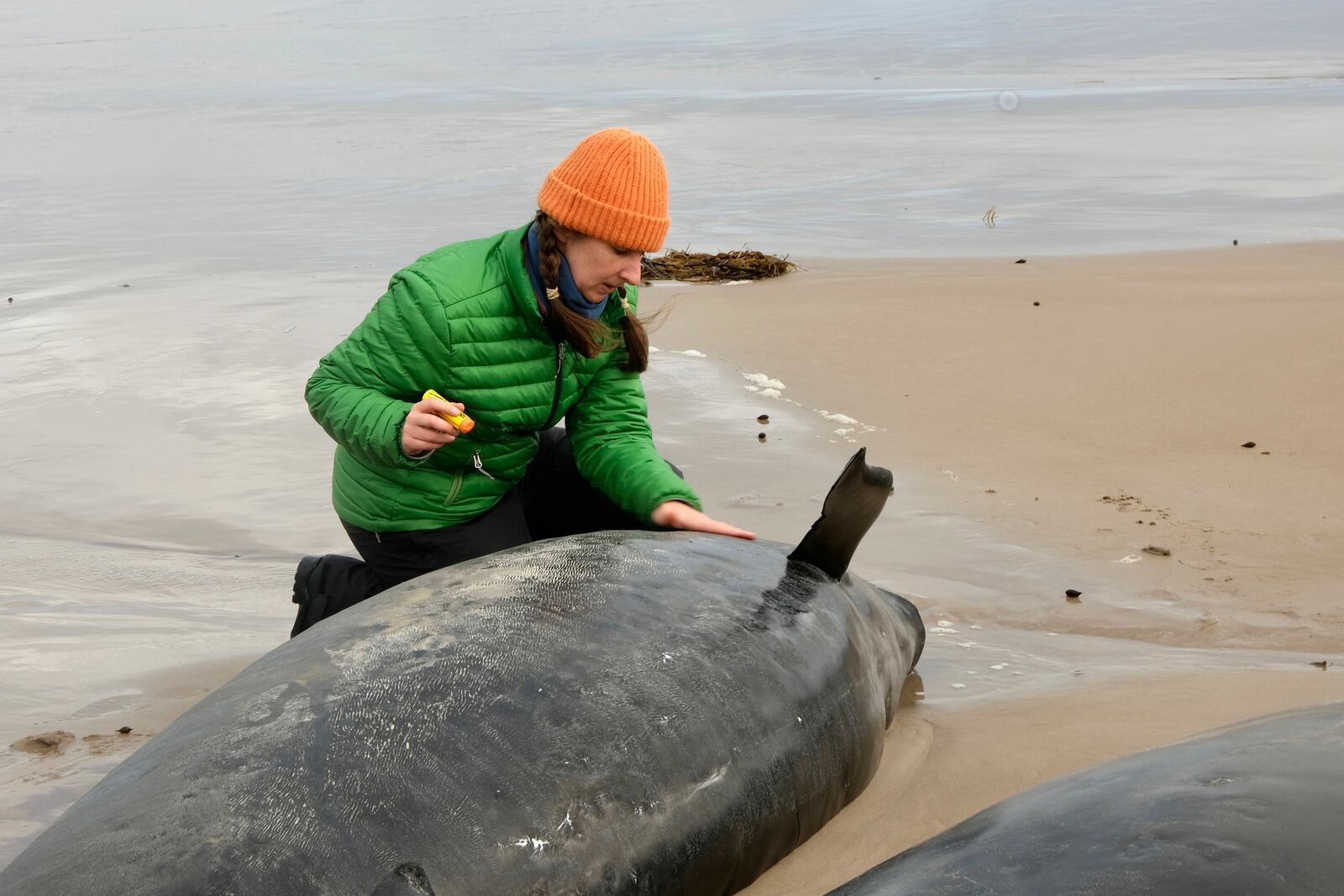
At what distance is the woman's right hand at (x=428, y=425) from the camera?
3812 mm

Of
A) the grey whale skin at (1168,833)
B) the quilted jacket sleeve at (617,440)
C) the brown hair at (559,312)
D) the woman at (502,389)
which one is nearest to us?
the grey whale skin at (1168,833)

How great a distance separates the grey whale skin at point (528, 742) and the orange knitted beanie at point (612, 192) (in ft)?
2.74

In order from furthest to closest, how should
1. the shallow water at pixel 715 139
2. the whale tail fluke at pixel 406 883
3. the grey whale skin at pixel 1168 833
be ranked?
the shallow water at pixel 715 139 < the whale tail fluke at pixel 406 883 < the grey whale skin at pixel 1168 833

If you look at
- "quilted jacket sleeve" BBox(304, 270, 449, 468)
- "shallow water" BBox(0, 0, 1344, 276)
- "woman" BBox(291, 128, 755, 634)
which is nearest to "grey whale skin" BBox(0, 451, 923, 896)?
"woman" BBox(291, 128, 755, 634)

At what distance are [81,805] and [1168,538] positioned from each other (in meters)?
4.05

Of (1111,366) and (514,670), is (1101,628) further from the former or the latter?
(1111,366)

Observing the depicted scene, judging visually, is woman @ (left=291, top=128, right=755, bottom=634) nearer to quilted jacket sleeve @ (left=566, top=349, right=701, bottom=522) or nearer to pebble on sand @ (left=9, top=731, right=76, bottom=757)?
quilted jacket sleeve @ (left=566, top=349, right=701, bottom=522)

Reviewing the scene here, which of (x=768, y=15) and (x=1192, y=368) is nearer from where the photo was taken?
(x=1192, y=368)

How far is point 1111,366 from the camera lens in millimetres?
7957

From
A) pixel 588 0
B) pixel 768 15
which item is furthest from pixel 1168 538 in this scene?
pixel 588 0

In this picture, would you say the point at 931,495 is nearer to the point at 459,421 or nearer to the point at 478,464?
the point at 478,464

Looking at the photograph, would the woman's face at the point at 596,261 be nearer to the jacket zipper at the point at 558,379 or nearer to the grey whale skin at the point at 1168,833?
the jacket zipper at the point at 558,379

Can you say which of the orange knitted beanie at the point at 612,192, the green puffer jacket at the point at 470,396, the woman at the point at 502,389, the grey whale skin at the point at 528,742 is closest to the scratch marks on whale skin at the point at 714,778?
the grey whale skin at the point at 528,742

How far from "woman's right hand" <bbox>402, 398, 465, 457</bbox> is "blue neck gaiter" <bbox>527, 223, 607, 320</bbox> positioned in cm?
54
